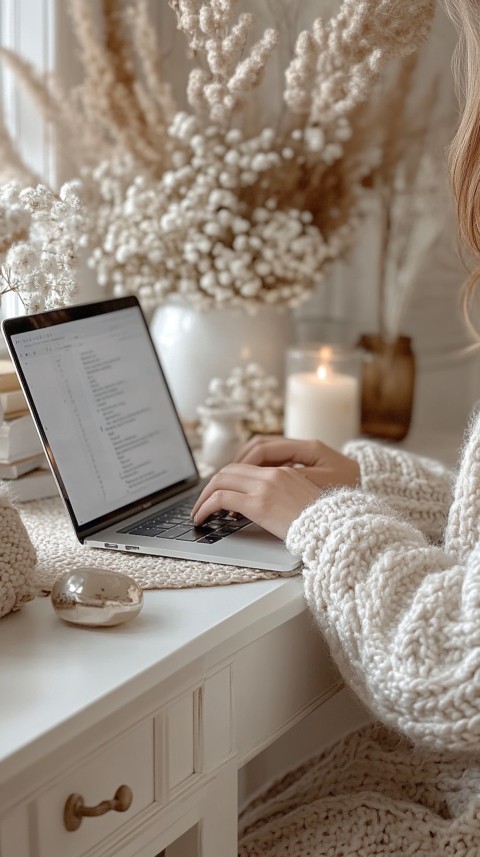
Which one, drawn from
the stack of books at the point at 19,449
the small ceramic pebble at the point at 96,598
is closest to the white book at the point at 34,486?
the stack of books at the point at 19,449

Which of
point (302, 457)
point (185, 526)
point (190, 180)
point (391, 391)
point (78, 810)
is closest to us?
point (78, 810)

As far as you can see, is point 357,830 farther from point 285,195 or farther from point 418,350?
point 418,350

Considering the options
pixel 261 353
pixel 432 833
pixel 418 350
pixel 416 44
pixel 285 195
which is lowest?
pixel 432 833

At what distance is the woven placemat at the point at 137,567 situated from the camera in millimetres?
885

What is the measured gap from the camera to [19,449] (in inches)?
43.7

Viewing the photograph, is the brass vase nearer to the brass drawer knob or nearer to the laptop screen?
the laptop screen

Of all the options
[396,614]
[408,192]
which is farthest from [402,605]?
[408,192]

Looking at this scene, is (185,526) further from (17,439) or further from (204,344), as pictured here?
(204,344)

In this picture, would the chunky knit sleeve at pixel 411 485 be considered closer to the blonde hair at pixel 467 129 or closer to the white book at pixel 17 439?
the blonde hair at pixel 467 129

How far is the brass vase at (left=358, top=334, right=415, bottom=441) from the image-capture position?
1598 mm

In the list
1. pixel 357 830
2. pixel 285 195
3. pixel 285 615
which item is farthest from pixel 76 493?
pixel 285 195

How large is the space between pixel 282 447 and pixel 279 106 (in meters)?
0.55

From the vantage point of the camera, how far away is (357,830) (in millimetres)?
903

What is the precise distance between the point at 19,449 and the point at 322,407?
50 cm
